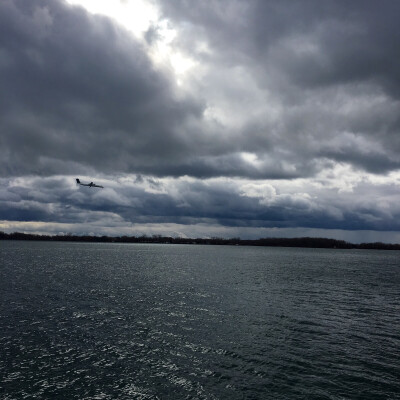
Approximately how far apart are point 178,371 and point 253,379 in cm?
543

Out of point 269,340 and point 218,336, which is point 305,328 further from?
point 218,336

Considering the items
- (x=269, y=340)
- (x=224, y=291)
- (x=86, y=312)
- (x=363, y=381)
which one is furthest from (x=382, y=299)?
(x=86, y=312)

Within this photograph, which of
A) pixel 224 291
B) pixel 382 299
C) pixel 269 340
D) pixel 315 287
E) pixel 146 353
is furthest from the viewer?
pixel 315 287

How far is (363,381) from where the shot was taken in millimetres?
22578

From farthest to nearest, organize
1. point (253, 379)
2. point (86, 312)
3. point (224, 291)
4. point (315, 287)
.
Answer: point (315, 287) → point (224, 291) → point (86, 312) → point (253, 379)

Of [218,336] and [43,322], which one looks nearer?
[218,336]

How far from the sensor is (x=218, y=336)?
31.9 m

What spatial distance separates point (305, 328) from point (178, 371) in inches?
720

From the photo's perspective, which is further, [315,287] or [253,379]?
[315,287]

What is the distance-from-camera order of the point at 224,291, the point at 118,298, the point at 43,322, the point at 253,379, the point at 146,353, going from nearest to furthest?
the point at 253,379, the point at 146,353, the point at 43,322, the point at 118,298, the point at 224,291

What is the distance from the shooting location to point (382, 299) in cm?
5597

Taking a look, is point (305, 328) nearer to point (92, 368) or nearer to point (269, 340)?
point (269, 340)

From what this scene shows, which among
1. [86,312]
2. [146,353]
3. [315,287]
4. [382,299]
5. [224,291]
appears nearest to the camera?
[146,353]

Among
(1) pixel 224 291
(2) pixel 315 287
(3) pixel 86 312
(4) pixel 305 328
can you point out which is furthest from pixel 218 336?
(2) pixel 315 287
